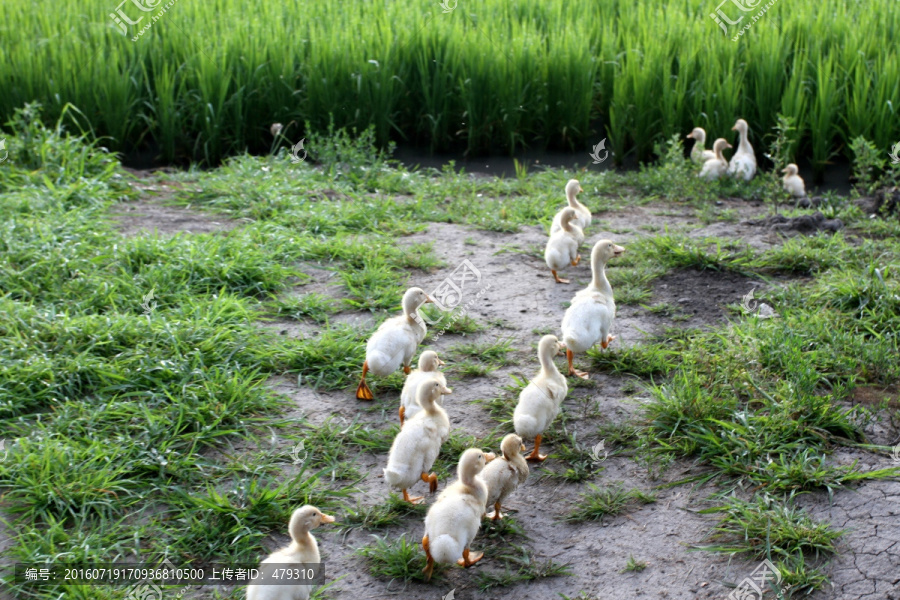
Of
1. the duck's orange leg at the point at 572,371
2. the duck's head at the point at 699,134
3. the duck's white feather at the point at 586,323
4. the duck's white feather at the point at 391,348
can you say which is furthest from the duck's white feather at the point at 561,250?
the duck's head at the point at 699,134

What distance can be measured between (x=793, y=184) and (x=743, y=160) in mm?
617

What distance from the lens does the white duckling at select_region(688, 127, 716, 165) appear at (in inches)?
335

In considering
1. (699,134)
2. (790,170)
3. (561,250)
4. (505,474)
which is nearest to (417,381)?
(505,474)

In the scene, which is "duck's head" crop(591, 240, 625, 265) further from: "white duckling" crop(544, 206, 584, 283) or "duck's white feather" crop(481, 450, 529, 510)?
"duck's white feather" crop(481, 450, 529, 510)

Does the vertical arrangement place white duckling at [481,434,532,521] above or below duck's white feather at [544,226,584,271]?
below

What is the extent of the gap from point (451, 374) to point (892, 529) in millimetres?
2552

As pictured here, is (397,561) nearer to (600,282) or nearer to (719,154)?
(600,282)

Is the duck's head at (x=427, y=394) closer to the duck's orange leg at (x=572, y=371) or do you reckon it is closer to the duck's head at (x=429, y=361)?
the duck's head at (x=429, y=361)

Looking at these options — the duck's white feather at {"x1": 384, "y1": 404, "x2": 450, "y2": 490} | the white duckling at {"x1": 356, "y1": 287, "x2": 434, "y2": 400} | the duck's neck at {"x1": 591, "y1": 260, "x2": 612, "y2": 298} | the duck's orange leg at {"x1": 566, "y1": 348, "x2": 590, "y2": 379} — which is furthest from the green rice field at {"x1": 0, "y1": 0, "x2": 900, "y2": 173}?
the duck's white feather at {"x1": 384, "y1": 404, "x2": 450, "y2": 490}

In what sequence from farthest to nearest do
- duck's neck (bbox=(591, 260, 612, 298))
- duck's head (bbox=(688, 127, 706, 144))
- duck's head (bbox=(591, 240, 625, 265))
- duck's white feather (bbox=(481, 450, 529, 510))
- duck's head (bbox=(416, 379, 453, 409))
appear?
1. duck's head (bbox=(688, 127, 706, 144))
2. duck's head (bbox=(591, 240, 625, 265))
3. duck's neck (bbox=(591, 260, 612, 298))
4. duck's head (bbox=(416, 379, 453, 409))
5. duck's white feather (bbox=(481, 450, 529, 510))

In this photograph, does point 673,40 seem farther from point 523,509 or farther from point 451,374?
point 523,509

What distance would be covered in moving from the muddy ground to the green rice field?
3.52 meters

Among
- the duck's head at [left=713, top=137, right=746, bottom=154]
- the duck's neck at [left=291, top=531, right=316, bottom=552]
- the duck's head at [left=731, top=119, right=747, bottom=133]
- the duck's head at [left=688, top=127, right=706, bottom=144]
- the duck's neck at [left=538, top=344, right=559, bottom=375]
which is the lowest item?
the duck's neck at [left=291, top=531, right=316, bottom=552]

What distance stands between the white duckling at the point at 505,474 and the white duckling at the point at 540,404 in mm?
264
